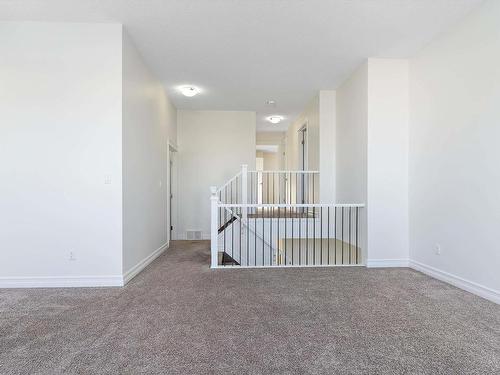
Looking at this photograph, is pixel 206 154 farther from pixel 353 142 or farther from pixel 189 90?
pixel 353 142

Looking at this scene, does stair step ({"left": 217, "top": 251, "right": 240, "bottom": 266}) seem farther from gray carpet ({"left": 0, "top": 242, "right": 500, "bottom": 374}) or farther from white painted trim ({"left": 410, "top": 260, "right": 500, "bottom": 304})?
white painted trim ({"left": 410, "top": 260, "right": 500, "bottom": 304})

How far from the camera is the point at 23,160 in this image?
334 centimetres

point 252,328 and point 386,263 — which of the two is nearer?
point 252,328

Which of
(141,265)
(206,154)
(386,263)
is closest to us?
(141,265)

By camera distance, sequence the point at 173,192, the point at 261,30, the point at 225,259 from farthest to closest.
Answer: the point at 173,192 < the point at 225,259 < the point at 261,30

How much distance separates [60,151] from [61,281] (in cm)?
145

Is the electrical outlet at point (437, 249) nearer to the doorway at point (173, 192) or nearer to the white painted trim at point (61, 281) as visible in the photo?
the white painted trim at point (61, 281)

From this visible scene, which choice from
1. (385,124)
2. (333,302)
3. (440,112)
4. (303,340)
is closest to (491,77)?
(440,112)

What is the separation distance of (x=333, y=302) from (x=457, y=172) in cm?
200

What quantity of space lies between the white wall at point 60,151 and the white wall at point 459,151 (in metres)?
3.74

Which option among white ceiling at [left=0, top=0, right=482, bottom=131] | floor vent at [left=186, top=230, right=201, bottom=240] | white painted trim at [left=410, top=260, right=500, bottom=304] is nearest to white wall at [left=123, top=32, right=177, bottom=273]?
white ceiling at [left=0, top=0, right=482, bottom=131]

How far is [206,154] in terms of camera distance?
7.14 meters

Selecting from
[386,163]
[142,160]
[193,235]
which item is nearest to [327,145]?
[386,163]

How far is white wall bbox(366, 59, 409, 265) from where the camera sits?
421 centimetres
